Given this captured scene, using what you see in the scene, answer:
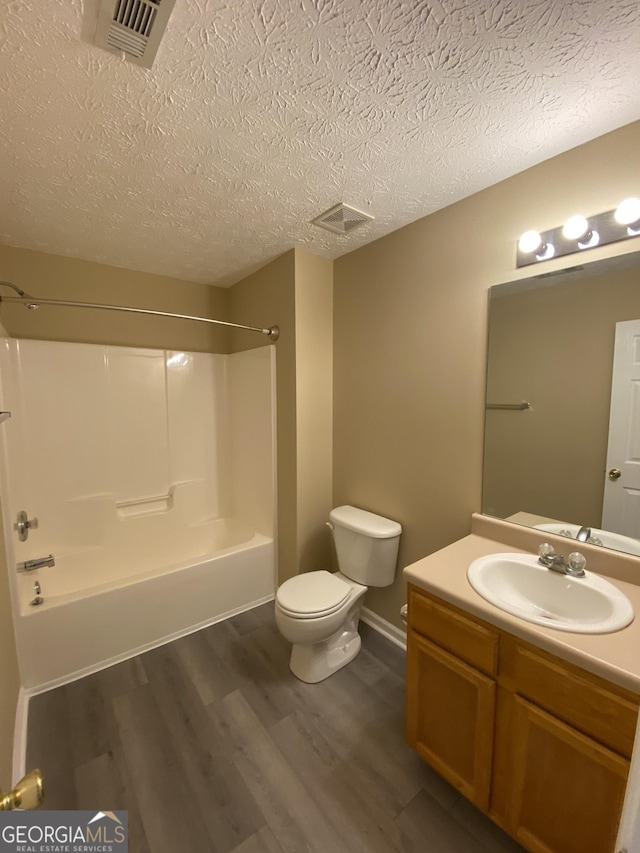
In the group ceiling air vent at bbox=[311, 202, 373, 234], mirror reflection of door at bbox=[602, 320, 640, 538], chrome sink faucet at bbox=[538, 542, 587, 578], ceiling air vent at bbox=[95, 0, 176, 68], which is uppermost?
ceiling air vent at bbox=[311, 202, 373, 234]

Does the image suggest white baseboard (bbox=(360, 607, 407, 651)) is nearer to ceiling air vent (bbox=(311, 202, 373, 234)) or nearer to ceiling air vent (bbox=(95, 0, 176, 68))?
ceiling air vent (bbox=(311, 202, 373, 234))

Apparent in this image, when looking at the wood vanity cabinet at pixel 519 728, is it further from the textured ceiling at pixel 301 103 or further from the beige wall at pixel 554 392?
the textured ceiling at pixel 301 103

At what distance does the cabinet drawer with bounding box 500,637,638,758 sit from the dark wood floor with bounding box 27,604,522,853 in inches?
25.3

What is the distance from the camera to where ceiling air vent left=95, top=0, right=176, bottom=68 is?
0.78m

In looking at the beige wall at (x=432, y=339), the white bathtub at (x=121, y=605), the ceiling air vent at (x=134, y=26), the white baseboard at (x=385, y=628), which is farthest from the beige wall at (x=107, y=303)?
the white baseboard at (x=385, y=628)

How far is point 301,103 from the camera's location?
1.07 meters

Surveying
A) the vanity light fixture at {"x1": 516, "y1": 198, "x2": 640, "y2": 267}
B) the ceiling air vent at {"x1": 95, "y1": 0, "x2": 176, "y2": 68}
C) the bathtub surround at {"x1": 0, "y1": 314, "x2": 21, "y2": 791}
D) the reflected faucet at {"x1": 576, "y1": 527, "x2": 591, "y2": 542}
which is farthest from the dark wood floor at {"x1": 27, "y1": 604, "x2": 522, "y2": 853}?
the ceiling air vent at {"x1": 95, "y1": 0, "x2": 176, "y2": 68}

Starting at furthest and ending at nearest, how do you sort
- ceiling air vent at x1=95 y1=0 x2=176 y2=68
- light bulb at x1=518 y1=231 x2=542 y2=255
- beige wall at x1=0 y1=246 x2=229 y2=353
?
beige wall at x1=0 y1=246 x2=229 y2=353 < light bulb at x1=518 y1=231 x2=542 y2=255 < ceiling air vent at x1=95 y1=0 x2=176 y2=68

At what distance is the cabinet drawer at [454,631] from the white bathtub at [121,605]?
1.44 metres

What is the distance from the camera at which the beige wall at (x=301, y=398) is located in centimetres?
220

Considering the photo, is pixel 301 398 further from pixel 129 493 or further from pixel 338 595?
pixel 129 493

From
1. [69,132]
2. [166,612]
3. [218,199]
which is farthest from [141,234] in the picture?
[166,612]

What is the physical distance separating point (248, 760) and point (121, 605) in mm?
1041

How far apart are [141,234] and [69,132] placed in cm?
80
